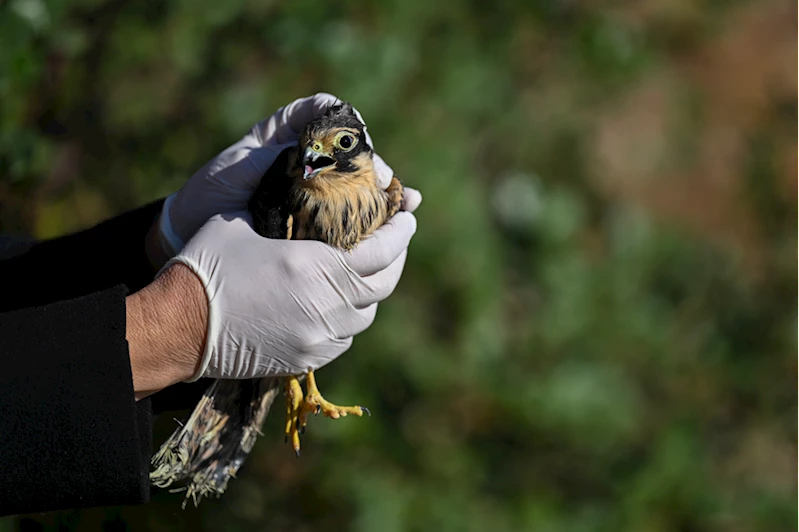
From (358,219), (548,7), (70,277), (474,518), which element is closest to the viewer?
(358,219)

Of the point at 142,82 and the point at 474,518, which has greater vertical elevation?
the point at 142,82

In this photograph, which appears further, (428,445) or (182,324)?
(428,445)

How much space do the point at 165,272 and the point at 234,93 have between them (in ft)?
5.43

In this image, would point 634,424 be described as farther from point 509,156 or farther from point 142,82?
point 142,82

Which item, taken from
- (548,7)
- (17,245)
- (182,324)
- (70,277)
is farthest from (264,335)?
(548,7)

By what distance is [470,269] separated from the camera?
319 cm

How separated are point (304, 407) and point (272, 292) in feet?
1.17

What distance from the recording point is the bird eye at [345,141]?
1720mm

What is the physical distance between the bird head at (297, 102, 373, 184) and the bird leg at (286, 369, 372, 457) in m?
0.52

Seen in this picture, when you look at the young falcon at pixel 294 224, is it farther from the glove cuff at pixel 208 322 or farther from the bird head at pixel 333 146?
the glove cuff at pixel 208 322

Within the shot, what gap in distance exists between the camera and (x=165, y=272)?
179 cm

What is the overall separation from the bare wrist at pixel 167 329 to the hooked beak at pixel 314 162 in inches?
13.9

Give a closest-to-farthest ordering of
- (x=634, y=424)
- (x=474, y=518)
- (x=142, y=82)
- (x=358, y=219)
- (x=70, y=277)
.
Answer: (x=358, y=219) < (x=70, y=277) < (x=474, y=518) < (x=634, y=424) < (x=142, y=82)

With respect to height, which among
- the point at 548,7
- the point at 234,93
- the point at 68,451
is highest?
the point at 548,7
